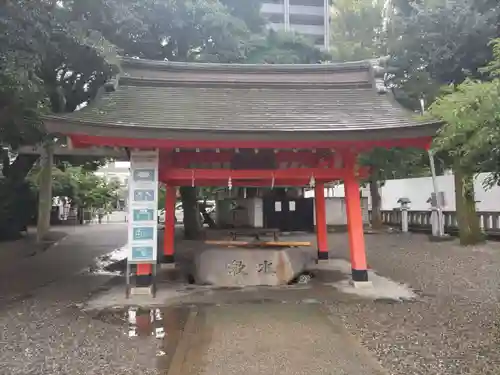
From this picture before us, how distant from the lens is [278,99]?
421 inches

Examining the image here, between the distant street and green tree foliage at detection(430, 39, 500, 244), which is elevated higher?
green tree foliage at detection(430, 39, 500, 244)

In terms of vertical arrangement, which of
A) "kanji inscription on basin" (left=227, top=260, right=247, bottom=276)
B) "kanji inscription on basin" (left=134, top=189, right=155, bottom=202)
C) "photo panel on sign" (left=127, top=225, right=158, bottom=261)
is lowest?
"kanji inscription on basin" (left=227, top=260, right=247, bottom=276)

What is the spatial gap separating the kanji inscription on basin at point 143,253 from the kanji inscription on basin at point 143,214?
0.55m

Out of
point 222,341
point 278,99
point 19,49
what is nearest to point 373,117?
point 278,99

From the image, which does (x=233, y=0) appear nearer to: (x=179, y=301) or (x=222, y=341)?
(x=179, y=301)

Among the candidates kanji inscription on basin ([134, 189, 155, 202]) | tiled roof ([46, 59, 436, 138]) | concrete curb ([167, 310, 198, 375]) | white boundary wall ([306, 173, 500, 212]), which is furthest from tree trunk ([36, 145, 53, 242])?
white boundary wall ([306, 173, 500, 212])

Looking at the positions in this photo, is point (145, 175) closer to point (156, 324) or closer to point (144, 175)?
point (144, 175)

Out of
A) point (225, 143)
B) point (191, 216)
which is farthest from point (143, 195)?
point (191, 216)

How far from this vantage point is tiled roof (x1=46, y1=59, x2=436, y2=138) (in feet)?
28.7

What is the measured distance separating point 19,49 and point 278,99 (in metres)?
5.41

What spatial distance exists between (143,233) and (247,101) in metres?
3.83

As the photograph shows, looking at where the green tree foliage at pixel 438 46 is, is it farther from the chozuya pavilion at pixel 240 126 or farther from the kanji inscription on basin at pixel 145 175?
the kanji inscription on basin at pixel 145 175

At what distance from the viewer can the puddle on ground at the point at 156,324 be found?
19.3ft

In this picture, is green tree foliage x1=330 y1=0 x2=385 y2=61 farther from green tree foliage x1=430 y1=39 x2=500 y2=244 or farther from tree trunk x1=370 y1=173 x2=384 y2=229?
green tree foliage x1=430 y1=39 x2=500 y2=244
